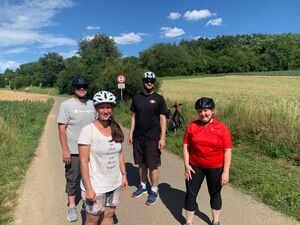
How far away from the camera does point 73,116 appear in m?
4.38

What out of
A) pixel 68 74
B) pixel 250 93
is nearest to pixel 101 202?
pixel 250 93

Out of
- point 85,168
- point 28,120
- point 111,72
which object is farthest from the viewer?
point 111,72

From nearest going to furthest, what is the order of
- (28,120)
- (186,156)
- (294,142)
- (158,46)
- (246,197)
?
(186,156) < (246,197) < (294,142) < (28,120) < (158,46)

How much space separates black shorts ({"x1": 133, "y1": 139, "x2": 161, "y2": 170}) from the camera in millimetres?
5250

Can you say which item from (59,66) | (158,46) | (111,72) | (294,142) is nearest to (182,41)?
(158,46)

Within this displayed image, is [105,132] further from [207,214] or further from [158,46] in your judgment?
[158,46]

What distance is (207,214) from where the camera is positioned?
184 inches

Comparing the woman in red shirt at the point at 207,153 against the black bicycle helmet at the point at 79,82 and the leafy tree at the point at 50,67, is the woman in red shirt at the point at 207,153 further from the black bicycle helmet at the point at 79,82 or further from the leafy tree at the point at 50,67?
the leafy tree at the point at 50,67

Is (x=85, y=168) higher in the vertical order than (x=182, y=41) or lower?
lower

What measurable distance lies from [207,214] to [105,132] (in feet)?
7.55


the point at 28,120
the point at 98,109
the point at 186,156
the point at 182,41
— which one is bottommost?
the point at 28,120

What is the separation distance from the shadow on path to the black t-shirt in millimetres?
1031

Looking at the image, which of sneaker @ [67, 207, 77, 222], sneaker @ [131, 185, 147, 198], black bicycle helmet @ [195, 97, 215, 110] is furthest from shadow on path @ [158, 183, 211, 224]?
black bicycle helmet @ [195, 97, 215, 110]

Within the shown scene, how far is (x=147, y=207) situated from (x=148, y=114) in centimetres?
146
